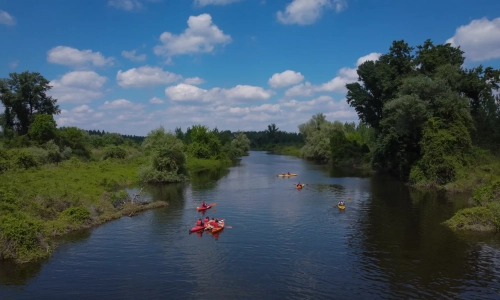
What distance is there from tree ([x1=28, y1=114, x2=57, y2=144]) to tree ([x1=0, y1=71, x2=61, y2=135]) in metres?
8.46

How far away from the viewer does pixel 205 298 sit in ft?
61.0

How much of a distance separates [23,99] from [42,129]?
11602 millimetres

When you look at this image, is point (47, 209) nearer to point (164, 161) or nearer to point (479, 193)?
point (164, 161)

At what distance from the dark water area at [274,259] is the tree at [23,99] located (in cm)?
5298

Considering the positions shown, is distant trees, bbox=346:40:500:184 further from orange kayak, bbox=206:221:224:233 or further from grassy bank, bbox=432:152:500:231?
orange kayak, bbox=206:221:224:233

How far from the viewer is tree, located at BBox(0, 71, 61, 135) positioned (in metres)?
74.1

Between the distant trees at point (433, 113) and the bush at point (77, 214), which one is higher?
the distant trees at point (433, 113)

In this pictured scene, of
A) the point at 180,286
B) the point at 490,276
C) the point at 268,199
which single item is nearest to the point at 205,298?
the point at 180,286

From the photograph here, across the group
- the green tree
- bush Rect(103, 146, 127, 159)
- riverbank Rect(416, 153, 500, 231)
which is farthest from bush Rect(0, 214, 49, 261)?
bush Rect(103, 146, 127, 159)

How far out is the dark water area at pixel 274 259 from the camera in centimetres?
1959

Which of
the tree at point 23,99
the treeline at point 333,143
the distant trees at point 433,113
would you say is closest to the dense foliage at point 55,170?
the tree at point 23,99

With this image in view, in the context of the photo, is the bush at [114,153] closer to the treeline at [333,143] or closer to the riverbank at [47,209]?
the riverbank at [47,209]

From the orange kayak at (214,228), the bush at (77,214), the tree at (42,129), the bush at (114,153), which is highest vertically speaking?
the tree at (42,129)

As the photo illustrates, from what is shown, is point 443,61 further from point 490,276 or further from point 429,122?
point 490,276
